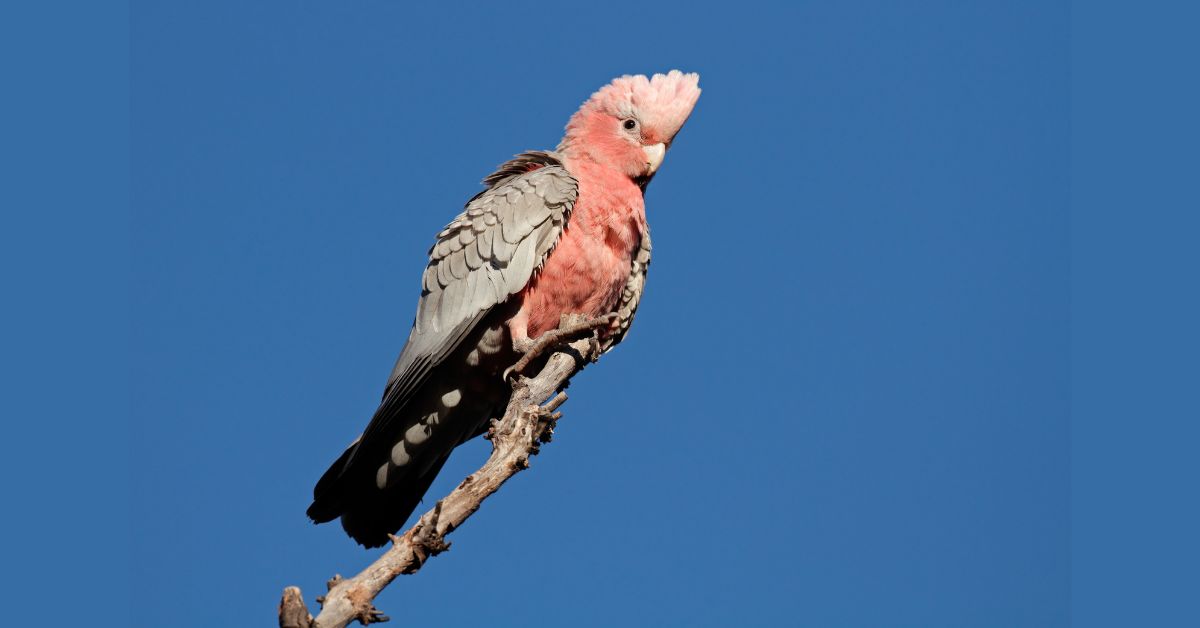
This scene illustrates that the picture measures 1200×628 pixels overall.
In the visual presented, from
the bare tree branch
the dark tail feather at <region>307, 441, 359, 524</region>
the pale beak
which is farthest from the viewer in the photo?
the pale beak

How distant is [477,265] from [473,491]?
2.19 m

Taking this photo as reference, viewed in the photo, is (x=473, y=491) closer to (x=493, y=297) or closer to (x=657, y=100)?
(x=493, y=297)

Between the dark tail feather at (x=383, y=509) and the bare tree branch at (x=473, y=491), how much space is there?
4.07ft

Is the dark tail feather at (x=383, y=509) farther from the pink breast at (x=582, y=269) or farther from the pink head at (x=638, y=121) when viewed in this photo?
the pink head at (x=638, y=121)

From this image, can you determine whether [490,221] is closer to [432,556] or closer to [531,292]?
[531,292]

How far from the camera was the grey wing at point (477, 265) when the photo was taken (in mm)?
7895

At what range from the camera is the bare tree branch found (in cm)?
574

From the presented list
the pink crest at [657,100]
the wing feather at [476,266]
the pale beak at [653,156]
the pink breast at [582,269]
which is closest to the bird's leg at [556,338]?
the pink breast at [582,269]

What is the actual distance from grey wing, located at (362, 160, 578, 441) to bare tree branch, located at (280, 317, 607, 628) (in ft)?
1.69

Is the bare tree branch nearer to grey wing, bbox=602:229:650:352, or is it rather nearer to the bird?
the bird

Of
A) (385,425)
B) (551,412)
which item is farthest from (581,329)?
(385,425)

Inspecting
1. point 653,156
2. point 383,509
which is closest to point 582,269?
point 653,156

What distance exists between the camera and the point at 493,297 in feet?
26.1

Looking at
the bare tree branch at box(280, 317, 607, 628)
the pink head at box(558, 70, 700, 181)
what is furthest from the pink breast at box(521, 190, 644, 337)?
the pink head at box(558, 70, 700, 181)
